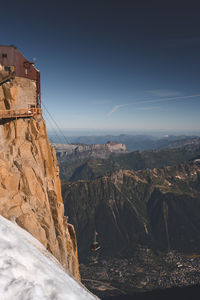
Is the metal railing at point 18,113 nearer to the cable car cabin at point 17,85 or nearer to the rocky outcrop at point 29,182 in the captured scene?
the cable car cabin at point 17,85

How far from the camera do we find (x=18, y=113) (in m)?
34.3

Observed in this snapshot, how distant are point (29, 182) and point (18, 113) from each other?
1207cm

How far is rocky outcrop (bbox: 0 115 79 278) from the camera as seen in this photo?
25.4 meters

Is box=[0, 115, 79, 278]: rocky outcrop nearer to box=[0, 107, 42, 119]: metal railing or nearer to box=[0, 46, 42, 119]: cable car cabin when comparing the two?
box=[0, 107, 42, 119]: metal railing

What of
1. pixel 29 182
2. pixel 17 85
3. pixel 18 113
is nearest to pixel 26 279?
pixel 29 182

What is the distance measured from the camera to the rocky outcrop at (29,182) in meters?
25.4

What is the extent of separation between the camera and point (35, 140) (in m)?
37.1

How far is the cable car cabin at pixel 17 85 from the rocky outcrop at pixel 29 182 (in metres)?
1.94

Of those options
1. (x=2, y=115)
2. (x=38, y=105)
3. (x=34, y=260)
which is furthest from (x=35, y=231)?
(x=38, y=105)

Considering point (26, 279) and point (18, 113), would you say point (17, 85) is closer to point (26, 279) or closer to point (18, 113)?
point (18, 113)

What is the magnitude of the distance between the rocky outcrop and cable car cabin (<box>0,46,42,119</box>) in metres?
1.94

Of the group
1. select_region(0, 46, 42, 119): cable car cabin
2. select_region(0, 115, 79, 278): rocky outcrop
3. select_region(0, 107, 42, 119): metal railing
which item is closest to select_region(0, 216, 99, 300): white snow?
select_region(0, 115, 79, 278): rocky outcrop

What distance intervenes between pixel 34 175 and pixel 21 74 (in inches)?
765

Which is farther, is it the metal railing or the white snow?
the metal railing
